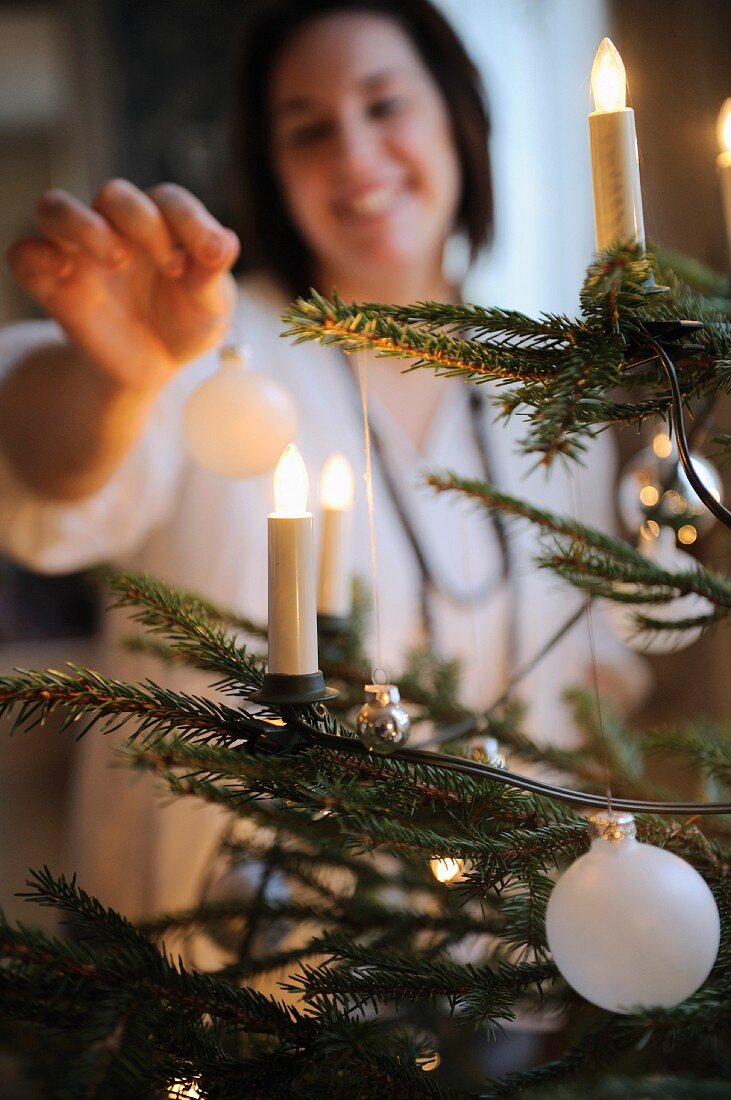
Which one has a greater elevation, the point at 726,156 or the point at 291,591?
the point at 726,156

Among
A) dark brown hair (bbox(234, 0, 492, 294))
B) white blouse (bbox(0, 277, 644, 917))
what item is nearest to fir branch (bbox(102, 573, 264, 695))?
white blouse (bbox(0, 277, 644, 917))

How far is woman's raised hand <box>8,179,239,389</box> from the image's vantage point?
27.6 inches

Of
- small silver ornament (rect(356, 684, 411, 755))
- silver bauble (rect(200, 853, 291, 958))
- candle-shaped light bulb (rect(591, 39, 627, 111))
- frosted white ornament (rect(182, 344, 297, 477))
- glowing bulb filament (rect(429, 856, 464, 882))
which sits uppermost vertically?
candle-shaped light bulb (rect(591, 39, 627, 111))

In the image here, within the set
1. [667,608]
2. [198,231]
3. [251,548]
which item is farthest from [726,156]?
[251,548]

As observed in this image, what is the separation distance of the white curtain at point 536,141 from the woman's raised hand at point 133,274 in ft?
1.73

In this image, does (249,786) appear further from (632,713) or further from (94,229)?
(632,713)

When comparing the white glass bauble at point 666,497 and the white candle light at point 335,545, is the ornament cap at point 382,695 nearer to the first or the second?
the white candle light at point 335,545

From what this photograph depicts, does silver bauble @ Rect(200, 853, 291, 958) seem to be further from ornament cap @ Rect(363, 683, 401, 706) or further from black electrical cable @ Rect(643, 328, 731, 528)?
black electrical cable @ Rect(643, 328, 731, 528)

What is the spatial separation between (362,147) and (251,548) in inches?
19.0

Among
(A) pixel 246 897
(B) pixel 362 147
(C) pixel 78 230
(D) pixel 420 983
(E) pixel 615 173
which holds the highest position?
(B) pixel 362 147

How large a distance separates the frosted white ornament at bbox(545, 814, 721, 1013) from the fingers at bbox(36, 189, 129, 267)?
24.0 inches

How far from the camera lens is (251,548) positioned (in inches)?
43.4

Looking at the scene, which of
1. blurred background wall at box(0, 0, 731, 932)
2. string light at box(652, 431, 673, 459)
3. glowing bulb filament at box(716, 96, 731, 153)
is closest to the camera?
glowing bulb filament at box(716, 96, 731, 153)

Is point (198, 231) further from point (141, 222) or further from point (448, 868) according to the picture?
point (448, 868)
